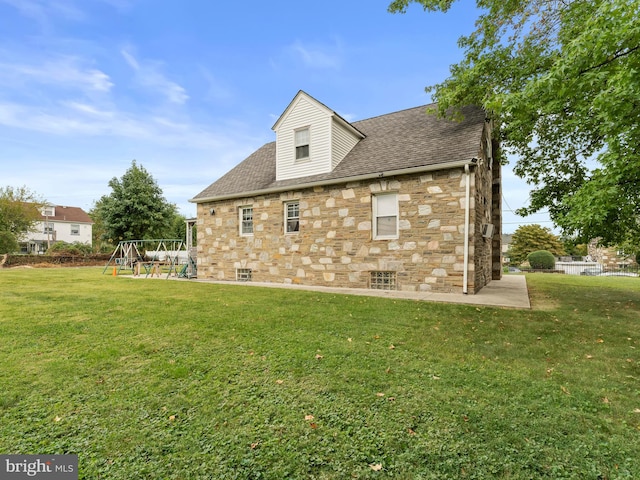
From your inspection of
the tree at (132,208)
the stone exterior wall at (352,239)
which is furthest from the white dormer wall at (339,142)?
the tree at (132,208)

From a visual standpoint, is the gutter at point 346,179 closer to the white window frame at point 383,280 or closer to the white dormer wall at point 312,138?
the white dormer wall at point 312,138

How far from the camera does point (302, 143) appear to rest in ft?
38.7

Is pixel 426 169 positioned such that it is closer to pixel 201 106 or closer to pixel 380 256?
pixel 380 256

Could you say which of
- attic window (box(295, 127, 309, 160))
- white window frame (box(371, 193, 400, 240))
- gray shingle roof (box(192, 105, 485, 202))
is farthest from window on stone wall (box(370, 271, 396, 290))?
attic window (box(295, 127, 309, 160))

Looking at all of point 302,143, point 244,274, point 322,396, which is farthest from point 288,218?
point 322,396

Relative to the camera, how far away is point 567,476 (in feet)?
6.17

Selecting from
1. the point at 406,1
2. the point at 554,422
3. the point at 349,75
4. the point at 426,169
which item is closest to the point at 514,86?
the point at 426,169

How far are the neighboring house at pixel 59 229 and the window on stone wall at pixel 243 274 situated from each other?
38676mm

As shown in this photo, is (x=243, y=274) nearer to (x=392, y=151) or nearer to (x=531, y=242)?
(x=392, y=151)

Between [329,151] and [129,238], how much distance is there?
22.2 meters

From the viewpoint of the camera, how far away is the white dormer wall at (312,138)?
1117 cm

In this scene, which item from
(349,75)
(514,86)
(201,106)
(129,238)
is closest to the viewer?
(514,86)

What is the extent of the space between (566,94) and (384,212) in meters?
5.05

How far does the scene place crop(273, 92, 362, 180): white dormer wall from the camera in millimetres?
11172
